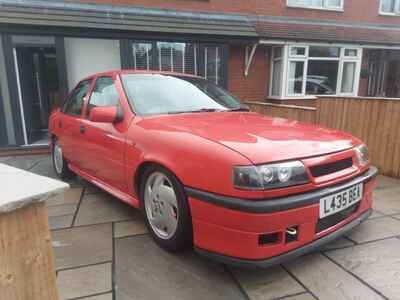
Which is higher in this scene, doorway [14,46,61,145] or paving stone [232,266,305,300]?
doorway [14,46,61,145]

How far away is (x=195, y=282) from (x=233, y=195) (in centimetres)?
75

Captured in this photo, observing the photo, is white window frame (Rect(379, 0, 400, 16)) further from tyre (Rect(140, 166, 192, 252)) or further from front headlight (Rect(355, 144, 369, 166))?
tyre (Rect(140, 166, 192, 252))

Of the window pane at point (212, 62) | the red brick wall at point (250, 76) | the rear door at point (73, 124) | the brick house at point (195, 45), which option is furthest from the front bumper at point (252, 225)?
the red brick wall at point (250, 76)

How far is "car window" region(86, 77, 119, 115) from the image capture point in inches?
124

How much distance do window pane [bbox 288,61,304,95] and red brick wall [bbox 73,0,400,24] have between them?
1.64 metres

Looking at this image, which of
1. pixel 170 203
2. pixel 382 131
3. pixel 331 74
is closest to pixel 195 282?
pixel 170 203

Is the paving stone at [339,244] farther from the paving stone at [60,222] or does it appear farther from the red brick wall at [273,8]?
the red brick wall at [273,8]

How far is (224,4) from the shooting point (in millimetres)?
8891

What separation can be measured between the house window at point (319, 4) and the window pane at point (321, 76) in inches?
73.3

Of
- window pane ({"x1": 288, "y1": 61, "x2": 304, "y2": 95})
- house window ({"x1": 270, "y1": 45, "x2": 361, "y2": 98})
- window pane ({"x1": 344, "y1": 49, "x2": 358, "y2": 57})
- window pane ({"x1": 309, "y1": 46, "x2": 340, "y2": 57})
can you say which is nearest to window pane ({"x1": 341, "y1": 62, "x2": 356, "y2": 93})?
house window ({"x1": 270, "y1": 45, "x2": 361, "y2": 98})

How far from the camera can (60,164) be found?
15.4 ft

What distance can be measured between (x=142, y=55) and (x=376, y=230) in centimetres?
687

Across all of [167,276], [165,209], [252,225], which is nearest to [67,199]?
[165,209]

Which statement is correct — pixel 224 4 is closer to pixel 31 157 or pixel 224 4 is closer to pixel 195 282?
pixel 31 157
